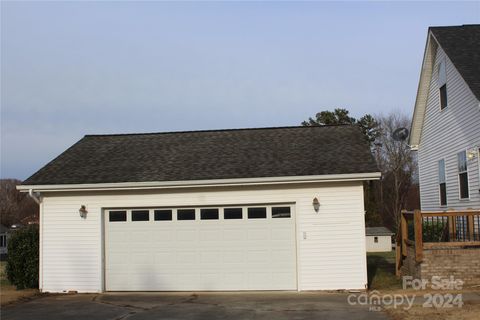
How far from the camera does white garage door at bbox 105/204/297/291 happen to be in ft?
46.7

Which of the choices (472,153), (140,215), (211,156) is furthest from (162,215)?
(472,153)

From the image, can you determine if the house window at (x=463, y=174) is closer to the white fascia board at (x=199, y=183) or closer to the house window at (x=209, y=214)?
the white fascia board at (x=199, y=183)

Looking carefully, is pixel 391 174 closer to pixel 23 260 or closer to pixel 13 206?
pixel 23 260

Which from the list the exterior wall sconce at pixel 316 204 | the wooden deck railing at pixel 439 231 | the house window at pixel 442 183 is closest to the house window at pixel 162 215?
the exterior wall sconce at pixel 316 204

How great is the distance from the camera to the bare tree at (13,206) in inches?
2923

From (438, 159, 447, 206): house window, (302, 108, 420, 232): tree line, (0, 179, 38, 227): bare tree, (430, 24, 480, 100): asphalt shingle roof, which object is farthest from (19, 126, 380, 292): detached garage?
(0, 179, 38, 227): bare tree

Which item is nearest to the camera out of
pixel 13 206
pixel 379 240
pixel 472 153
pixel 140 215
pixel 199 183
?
pixel 199 183

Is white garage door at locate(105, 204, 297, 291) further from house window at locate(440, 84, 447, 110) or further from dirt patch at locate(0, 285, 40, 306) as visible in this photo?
house window at locate(440, 84, 447, 110)

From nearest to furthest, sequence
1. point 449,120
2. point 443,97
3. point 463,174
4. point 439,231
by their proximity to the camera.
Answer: point 439,231, point 463,174, point 449,120, point 443,97

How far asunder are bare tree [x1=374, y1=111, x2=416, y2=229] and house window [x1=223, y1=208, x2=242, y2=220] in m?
36.9

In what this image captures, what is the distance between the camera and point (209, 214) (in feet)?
48.1

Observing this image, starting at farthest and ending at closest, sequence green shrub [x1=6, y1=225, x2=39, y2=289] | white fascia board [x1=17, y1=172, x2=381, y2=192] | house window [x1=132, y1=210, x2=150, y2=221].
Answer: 1. green shrub [x1=6, y1=225, x2=39, y2=289]
2. house window [x1=132, y1=210, x2=150, y2=221]
3. white fascia board [x1=17, y1=172, x2=381, y2=192]

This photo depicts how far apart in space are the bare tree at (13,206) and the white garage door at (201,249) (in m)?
64.7

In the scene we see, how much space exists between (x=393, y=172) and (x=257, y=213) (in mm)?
38412
